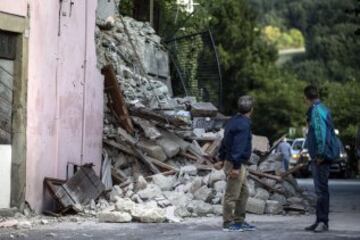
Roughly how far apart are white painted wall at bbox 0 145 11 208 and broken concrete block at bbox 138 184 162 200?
8.30ft

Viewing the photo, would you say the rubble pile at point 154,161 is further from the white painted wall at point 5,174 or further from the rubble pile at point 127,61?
the white painted wall at point 5,174

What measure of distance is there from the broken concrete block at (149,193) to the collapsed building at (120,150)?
0.07 feet

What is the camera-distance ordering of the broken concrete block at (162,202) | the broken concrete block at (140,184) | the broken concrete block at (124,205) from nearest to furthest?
the broken concrete block at (124,205)
the broken concrete block at (162,202)
the broken concrete block at (140,184)

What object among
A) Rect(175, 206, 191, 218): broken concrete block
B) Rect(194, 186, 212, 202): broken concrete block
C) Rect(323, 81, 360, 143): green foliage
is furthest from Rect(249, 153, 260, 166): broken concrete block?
Rect(323, 81, 360, 143): green foliage

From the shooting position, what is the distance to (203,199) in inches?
555

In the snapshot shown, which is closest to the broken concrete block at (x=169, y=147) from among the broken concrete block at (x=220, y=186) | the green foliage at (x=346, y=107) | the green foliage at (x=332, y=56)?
the broken concrete block at (x=220, y=186)

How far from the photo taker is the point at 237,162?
10.8 m

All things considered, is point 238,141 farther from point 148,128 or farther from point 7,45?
point 148,128

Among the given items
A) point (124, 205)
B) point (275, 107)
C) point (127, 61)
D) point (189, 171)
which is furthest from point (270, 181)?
point (275, 107)

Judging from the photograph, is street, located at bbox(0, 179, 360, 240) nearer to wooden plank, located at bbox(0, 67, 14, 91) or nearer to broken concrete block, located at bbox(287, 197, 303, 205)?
broken concrete block, located at bbox(287, 197, 303, 205)

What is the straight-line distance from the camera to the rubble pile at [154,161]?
1354 cm

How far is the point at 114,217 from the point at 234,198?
214cm

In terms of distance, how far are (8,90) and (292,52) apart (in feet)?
247

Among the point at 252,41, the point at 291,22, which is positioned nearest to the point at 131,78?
the point at 252,41
